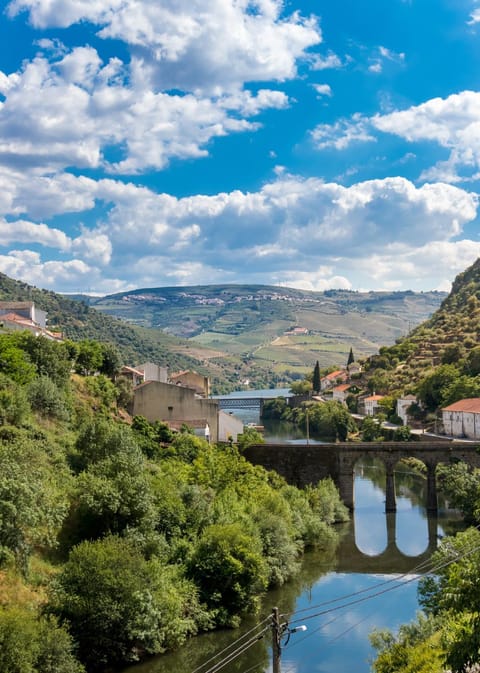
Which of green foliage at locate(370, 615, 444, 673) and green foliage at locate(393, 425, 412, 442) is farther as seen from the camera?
green foliage at locate(393, 425, 412, 442)

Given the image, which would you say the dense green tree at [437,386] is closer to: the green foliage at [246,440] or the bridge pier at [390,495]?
the green foliage at [246,440]

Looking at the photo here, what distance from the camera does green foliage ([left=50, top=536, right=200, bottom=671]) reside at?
84.8 ft

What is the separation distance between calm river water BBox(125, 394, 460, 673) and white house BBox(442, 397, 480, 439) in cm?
1609

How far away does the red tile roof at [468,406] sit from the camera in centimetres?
7281

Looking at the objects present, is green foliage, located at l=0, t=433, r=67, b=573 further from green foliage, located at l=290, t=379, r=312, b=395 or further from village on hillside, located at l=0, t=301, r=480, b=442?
green foliage, located at l=290, t=379, r=312, b=395

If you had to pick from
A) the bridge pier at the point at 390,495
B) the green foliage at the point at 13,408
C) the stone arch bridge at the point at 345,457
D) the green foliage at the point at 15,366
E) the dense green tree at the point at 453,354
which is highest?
the dense green tree at the point at 453,354

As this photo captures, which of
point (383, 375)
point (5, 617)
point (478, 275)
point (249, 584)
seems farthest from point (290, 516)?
point (478, 275)

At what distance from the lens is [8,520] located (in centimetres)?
2661

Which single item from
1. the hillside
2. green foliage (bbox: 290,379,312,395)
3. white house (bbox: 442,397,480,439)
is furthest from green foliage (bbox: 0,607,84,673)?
green foliage (bbox: 290,379,312,395)

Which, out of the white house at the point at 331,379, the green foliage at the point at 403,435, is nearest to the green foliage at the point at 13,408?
the green foliage at the point at 403,435

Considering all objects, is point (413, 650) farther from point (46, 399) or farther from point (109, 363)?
point (109, 363)

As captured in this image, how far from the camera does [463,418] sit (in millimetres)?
75000

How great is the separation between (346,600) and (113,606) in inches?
567

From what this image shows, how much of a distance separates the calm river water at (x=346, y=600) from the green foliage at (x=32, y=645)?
12.9 ft
